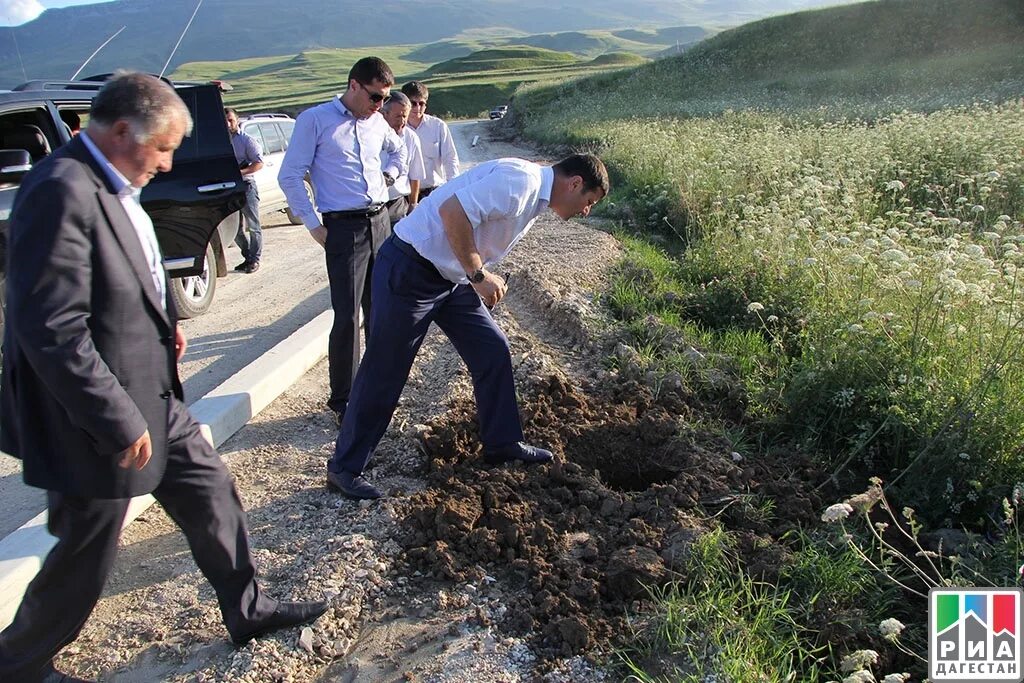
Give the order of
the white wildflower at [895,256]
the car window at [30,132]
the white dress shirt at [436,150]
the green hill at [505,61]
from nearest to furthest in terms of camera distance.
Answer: the white wildflower at [895,256] < the car window at [30,132] < the white dress shirt at [436,150] < the green hill at [505,61]

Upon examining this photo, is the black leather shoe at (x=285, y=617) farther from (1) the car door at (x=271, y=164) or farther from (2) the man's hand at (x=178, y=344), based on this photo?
(1) the car door at (x=271, y=164)

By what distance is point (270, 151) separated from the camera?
1209 cm

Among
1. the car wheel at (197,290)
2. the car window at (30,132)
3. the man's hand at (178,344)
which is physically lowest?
the car wheel at (197,290)

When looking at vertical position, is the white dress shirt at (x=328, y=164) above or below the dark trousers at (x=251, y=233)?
above

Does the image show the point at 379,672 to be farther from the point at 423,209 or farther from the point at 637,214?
the point at 637,214

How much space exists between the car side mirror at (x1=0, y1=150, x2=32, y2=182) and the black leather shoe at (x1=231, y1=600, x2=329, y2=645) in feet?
13.2

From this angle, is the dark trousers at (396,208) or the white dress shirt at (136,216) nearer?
the white dress shirt at (136,216)

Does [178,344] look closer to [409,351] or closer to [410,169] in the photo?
[409,351]

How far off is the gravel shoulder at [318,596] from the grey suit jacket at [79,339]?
0.82m

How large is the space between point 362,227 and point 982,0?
40548mm

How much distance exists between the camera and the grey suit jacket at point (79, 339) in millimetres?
2076

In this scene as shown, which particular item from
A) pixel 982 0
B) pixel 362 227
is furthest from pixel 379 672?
pixel 982 0

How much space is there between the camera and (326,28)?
654 ft

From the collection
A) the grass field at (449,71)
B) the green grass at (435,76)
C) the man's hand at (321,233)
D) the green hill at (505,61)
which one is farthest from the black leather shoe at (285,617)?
the green hill at (505,61)
